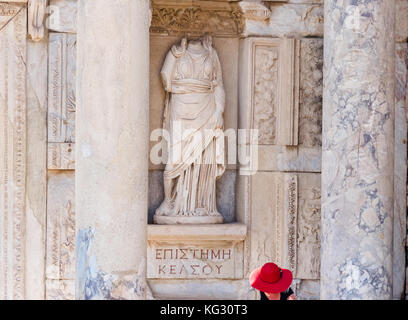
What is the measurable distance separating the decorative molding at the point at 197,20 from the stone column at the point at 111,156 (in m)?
2.19

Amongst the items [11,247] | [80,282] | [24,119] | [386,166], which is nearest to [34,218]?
[11,247]

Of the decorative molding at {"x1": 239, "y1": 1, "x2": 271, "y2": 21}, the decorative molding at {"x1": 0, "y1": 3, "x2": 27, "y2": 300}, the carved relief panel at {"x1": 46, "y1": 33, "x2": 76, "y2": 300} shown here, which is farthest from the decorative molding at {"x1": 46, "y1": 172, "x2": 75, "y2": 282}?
the decorative molding at {"x1": 239, "y1": 1, "x2": 271, "y2": 21}

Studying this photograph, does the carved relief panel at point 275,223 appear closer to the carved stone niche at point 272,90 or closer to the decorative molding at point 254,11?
the carved stone niche at point 272,90

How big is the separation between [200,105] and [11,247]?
2805 millimetres

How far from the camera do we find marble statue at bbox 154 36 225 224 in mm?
11586

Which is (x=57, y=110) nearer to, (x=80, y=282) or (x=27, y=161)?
(x=27, y=161)

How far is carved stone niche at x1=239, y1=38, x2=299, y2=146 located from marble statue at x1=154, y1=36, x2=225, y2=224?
394 millimetres

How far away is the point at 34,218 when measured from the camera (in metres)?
11.3

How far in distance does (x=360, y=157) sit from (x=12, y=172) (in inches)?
161

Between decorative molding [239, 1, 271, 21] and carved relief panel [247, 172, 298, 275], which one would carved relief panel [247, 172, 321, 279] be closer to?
carved relief panel [247, 172, 298, 275]

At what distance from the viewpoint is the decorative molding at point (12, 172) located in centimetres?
1124

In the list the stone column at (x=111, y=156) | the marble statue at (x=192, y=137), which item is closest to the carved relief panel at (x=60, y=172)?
the marble statue at (x=192, y=137)

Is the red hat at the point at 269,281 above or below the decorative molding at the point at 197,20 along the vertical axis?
below

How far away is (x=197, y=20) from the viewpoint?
39.0ft
